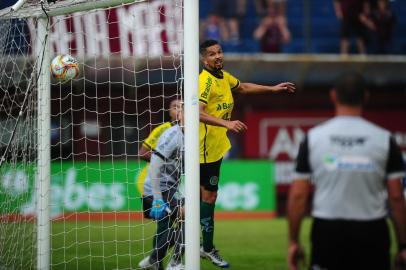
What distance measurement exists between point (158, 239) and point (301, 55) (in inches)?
466

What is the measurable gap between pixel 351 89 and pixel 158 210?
319cm

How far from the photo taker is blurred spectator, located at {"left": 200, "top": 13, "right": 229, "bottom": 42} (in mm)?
19047

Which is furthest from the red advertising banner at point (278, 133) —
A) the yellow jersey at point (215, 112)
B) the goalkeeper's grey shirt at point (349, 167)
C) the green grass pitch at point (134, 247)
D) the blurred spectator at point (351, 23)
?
the goalkeeper's grey shirt at point (349, 167)

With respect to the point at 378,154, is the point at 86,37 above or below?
above

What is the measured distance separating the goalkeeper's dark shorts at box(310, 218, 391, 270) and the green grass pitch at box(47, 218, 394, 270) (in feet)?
13.0

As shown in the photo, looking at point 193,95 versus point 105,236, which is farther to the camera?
point 105,236

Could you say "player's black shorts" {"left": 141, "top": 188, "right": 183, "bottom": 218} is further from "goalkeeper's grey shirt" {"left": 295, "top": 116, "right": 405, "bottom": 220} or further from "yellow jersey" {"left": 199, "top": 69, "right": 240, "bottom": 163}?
"goalkeeper's grey shirt" {"left": 295, "top": 116, "right": 405, "bottom": 220}

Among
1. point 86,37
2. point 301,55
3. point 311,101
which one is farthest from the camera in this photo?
point 311,101

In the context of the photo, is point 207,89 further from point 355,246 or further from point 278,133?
point 278,133

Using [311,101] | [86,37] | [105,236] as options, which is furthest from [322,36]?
[105,236]

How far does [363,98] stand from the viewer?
471cm

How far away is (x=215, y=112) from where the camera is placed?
26.4 feet

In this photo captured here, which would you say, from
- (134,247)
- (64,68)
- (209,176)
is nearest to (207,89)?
(209,176)

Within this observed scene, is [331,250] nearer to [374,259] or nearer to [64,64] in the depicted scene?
[374,259]
